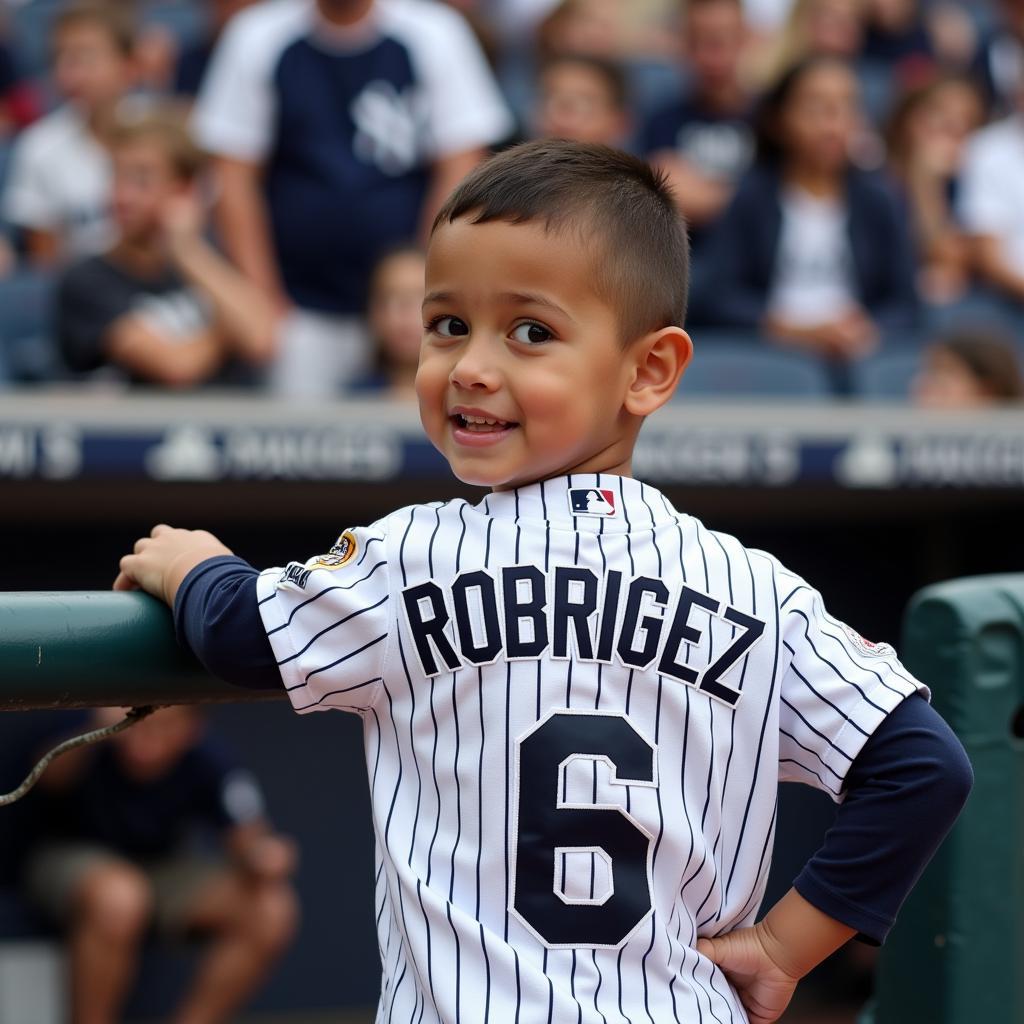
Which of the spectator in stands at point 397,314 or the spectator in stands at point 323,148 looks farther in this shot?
the spectator in stands at point 323,148

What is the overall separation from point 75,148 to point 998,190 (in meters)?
3.43

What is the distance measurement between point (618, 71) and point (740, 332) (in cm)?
92

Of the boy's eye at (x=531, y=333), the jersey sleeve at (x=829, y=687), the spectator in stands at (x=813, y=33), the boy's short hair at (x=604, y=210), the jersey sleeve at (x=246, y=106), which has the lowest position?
the jersey sleeve at (x=829, y=687)

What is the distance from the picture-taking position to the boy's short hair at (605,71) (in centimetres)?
527

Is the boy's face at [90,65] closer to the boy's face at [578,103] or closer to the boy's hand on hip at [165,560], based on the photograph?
the boy's face at [578,103]

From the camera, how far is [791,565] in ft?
18.0

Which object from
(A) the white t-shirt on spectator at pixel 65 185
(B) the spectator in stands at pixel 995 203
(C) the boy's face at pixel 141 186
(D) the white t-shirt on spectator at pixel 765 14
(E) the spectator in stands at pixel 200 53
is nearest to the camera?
(C) the boy's face at pixel 141 186

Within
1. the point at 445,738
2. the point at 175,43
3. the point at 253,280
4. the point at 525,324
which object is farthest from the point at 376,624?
the point at 175,43

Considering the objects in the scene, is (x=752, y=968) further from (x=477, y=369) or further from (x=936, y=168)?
(x=936, y=168)

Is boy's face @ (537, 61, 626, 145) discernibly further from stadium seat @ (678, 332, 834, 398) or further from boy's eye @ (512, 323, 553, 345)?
boy's eye @ (512, 323, 553, 345)

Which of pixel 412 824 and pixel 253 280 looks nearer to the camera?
pixel 412 824

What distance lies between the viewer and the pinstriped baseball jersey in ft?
4.12

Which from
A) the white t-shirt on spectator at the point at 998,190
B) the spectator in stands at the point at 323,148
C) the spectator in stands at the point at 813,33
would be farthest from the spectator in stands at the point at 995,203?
the spectator in stands at the point at 323,148

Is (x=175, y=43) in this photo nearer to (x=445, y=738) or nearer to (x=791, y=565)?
(x=791, y=565)
